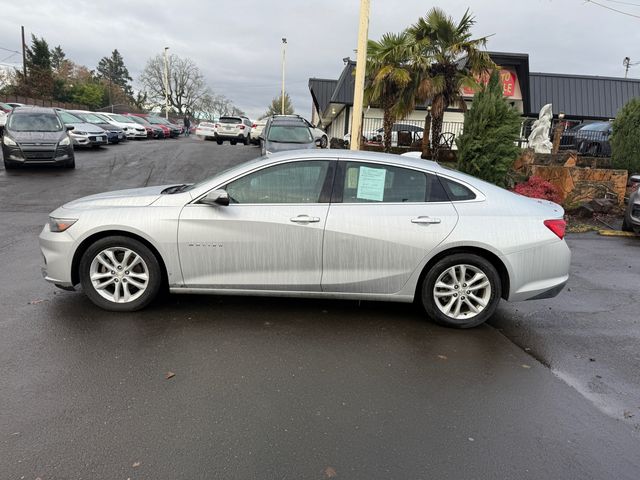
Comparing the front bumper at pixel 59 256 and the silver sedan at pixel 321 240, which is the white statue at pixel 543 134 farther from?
the front bumper at pixel 59 256

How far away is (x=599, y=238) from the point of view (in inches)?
380

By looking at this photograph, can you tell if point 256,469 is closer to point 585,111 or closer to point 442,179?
point 442,179

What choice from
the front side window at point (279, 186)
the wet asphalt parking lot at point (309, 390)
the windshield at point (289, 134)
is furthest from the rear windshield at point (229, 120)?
the front side window at point (279, 186)

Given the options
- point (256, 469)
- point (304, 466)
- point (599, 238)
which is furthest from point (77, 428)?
point (599, 238)

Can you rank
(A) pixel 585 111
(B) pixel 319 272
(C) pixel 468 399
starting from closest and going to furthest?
(C) pixel 468 399
(B) pixel 319 272
(A) pixel 585 111

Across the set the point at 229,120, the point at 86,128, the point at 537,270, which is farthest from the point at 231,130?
the point at 537,270

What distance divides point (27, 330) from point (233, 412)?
223 cm

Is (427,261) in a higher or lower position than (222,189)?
lower

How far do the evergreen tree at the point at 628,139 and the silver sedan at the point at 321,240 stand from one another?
971cm

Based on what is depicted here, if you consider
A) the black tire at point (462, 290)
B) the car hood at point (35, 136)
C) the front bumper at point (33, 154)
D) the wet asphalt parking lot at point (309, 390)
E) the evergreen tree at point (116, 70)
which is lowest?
the wet asphalt parking lot at point (309, 390)

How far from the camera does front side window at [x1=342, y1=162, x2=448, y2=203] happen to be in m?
4.60

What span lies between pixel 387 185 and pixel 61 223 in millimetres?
3013

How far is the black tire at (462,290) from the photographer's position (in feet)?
14.9

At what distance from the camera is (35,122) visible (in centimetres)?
1484
